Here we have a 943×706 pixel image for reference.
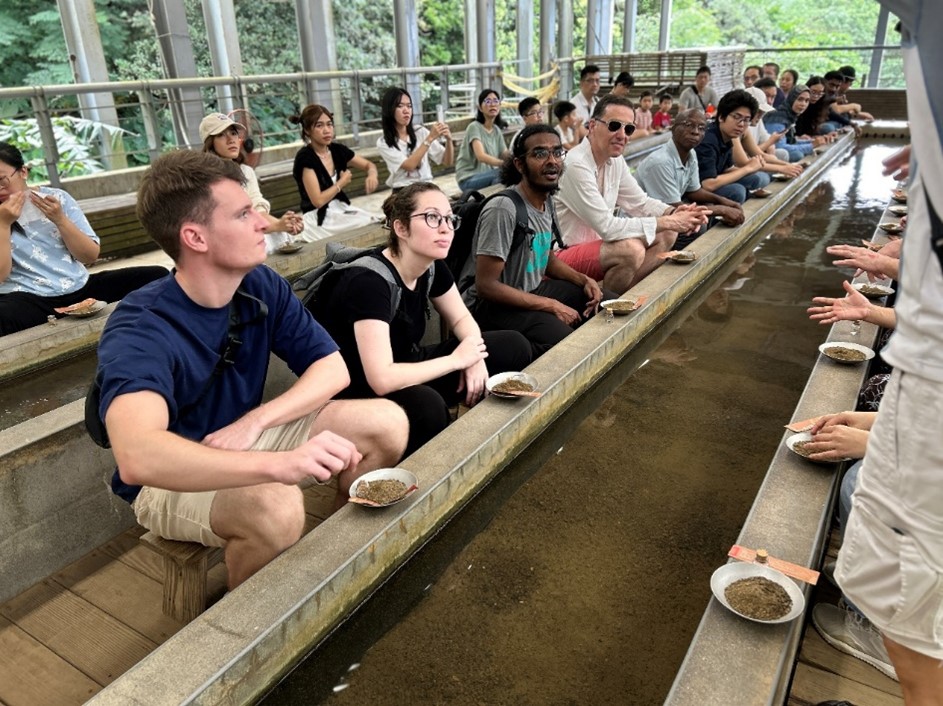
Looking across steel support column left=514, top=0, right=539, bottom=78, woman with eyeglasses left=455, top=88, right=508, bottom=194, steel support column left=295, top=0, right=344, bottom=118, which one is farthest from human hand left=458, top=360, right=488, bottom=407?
steel support column left=514, top=0, right=539, bottom=78

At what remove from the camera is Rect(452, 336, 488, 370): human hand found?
116 inches

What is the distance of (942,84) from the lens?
105 cm

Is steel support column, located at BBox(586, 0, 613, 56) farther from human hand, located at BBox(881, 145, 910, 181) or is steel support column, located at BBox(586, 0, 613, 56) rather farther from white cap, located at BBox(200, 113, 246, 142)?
human hand, located at BBox(881, 145, 910, 181)

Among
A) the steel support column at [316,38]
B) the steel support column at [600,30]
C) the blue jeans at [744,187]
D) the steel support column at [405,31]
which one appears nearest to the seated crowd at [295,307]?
the blue jeans at [744,187]

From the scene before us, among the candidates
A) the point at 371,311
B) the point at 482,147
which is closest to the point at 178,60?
the point at 482,147

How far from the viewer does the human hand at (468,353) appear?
2.94 metres

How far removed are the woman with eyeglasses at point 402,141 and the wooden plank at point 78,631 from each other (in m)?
4.49

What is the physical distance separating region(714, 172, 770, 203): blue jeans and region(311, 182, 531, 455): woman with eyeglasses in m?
4.53

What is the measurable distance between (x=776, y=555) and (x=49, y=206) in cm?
375

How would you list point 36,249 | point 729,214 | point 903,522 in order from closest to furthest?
point 903,522 → point 36,249 → point 729,214

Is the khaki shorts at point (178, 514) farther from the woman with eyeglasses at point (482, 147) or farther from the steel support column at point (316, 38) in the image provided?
the steel support column at point (316, 38)

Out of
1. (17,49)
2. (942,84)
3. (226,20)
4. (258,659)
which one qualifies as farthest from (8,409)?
(17,49)

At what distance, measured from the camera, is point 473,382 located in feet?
9.92

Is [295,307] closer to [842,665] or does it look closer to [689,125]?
[842,665]
